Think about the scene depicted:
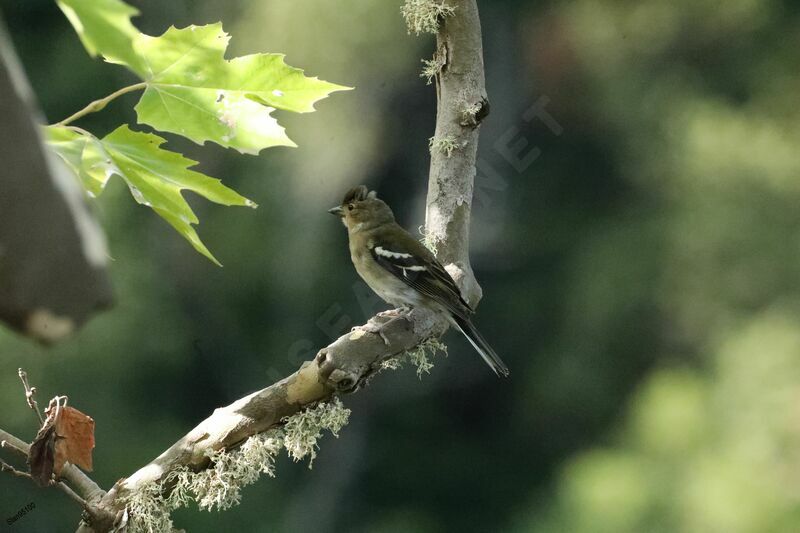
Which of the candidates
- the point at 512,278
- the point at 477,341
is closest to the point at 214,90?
the point at 477,341

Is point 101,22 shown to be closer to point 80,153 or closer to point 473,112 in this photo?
point 80,153

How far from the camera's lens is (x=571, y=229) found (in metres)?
3.00

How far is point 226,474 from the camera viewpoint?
724mm

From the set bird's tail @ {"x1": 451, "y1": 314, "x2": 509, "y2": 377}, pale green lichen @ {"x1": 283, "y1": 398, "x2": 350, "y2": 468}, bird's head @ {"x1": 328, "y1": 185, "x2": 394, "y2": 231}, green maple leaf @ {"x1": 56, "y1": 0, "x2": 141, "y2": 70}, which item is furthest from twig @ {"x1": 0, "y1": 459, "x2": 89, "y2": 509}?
bird's head @ {"x1": 328, "y1": 185, "x2": 394, "y2": 231}

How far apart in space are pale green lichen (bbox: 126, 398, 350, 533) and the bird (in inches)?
7.4

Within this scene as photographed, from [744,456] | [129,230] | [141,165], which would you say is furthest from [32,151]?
[129,230]

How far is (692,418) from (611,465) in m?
0.26

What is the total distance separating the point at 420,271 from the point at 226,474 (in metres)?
0.36

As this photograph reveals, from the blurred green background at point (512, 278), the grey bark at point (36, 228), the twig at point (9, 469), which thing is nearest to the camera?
the grey bark at point (36, 228)

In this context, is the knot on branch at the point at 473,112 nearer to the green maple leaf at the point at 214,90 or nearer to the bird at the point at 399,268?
the bird at the point at 399,268

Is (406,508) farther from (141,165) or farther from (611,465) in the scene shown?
(141,165)

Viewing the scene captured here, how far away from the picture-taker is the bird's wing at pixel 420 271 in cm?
91

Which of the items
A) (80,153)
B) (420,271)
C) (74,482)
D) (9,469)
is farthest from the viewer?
(420,271)

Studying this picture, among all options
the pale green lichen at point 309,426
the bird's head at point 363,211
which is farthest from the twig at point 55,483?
the bird's head at point 363,211
